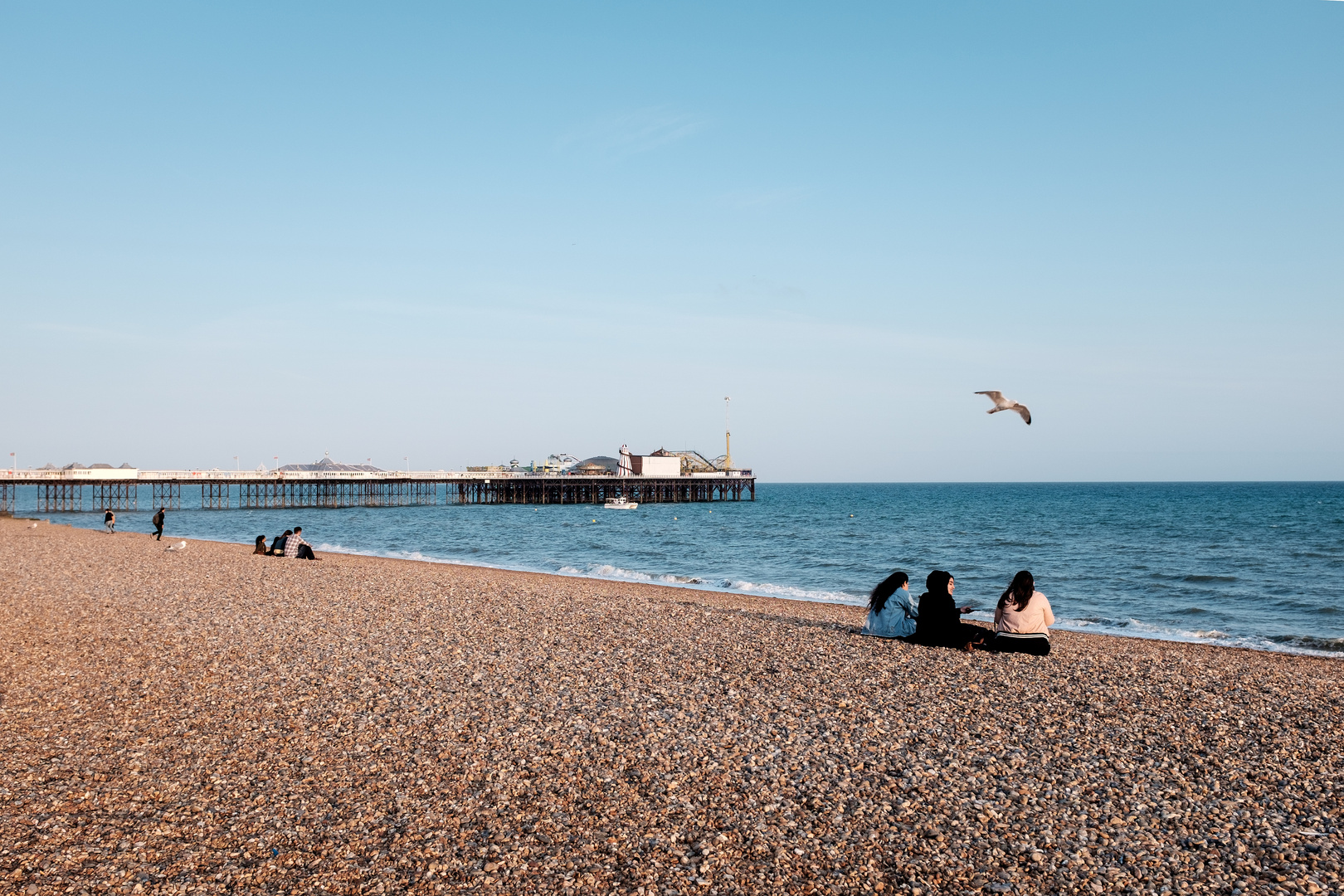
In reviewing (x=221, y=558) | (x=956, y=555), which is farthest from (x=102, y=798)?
(x=956, y=555)

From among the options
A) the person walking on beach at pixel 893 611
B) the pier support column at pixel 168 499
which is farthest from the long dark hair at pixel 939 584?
the pier support column at pixel 168 499

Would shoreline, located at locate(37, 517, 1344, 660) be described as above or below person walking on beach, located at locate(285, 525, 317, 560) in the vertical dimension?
below

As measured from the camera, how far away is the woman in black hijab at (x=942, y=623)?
10.4 metres

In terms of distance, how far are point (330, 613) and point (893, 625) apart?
8000 mm

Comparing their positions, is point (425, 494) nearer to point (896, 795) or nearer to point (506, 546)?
point (506, 546)

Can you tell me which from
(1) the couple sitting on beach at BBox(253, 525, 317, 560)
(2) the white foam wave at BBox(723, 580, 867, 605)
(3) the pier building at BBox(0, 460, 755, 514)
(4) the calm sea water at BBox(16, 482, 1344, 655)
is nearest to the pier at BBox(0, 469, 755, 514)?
(3) the pier building at BBox(0, 460, 755, 514)

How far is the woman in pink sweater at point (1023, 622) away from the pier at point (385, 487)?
72.5 metres

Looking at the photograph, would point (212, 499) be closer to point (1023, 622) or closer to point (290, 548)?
point (290, 548)

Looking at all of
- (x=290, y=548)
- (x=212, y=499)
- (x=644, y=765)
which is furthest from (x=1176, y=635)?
(x=212, y=499)

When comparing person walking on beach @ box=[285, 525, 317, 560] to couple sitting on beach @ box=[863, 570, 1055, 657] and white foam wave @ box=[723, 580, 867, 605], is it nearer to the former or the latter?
white foam wave @ box=[723, 580, 867, 605]

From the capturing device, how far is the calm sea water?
18547 millimetres

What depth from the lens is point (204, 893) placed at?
167 inches

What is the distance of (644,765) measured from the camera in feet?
19.9

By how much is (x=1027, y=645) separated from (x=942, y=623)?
0.97 meters
